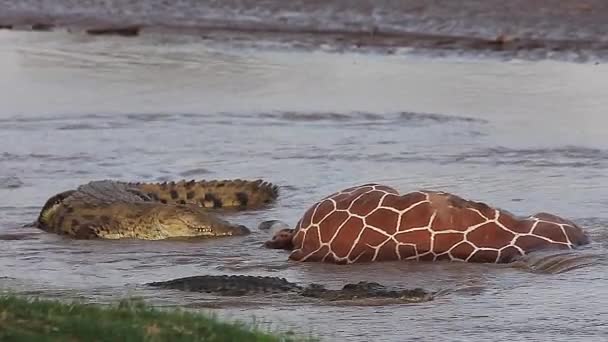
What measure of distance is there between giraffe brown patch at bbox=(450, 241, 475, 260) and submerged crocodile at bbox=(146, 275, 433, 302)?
3.41 ft

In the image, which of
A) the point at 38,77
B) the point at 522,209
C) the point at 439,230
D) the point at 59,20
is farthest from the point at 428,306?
the point at 59,20

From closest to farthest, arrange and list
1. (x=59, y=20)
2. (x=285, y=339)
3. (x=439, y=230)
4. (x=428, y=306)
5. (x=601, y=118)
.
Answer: (x=285, y=339)
(x=428, y=306)
(x=439, y=230)
(x=601, y=118)
(x=59, y=20)

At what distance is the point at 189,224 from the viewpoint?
38.0 ft

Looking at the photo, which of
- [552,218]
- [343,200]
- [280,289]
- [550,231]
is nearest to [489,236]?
[550,231]

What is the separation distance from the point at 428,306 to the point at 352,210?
169cm

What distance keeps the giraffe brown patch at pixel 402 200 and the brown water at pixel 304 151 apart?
1.39ft

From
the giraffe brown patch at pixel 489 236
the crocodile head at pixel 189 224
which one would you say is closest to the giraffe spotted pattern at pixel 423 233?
the giraffe brown patch at pixel 489 236

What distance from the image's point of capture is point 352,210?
1090 cm

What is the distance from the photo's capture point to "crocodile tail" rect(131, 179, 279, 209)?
12.6 metres

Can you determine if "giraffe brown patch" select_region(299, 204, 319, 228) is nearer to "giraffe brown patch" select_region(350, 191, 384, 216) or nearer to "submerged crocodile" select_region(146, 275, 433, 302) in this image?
"giraffe brown patch" select_region(350, 191, 384, 216)

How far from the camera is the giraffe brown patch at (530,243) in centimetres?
1068

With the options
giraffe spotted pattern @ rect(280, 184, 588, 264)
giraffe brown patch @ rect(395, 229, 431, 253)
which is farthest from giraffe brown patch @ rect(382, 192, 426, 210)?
giraffe brown patch @ rect(395, 229, 431, 253)

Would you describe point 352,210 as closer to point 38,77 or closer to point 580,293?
point 580,293

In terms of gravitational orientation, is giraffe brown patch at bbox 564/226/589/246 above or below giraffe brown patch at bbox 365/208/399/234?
below
